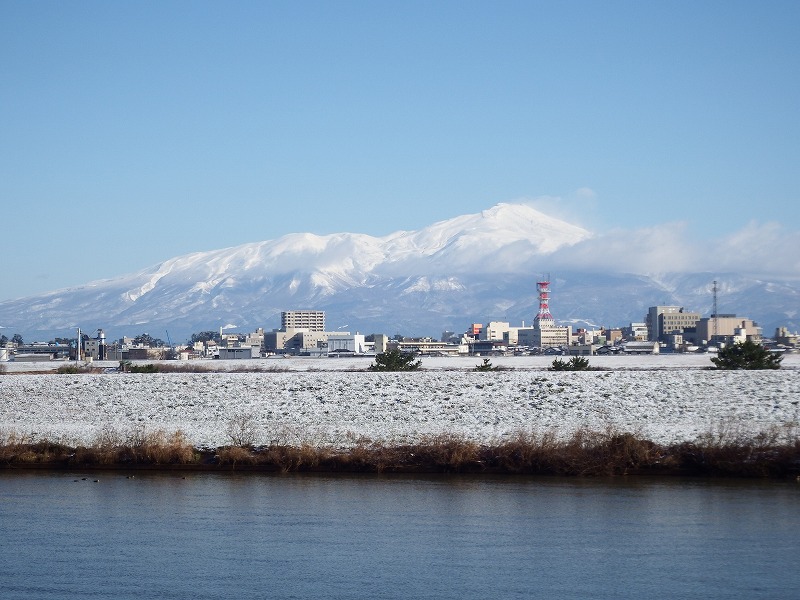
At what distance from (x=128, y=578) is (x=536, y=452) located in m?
12.5

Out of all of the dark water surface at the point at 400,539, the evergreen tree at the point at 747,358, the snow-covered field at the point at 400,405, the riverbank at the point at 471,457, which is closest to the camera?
the dark water surface at the point at 400,539

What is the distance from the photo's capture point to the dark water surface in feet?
48.6

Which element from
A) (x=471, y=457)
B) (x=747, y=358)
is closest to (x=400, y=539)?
(x=471, y=457)

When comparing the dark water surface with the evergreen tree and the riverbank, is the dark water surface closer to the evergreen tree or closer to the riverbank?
the riverbank

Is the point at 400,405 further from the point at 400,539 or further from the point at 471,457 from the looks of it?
the point at 400,539

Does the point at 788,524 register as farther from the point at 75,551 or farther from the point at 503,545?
the point at 75,551

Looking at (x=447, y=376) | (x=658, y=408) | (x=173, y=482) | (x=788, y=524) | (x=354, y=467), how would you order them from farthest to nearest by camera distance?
(x=447, y=376) → (x=658, y=408) → (x=354, y=467) → (x=173, y=482) → (x=788, y=524)

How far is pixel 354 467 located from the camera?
25.9 meters

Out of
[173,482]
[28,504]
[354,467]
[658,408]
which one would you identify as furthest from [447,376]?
[28,504]

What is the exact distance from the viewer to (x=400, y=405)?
32250 mm

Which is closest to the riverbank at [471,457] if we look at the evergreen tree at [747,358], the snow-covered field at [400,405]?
the snow-covered field at [400,405]

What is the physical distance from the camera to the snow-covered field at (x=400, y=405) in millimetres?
28828

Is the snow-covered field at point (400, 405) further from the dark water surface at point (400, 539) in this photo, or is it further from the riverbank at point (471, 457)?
the dark water surface at point (400, 539)

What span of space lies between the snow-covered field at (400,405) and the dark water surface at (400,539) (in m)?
4.81
